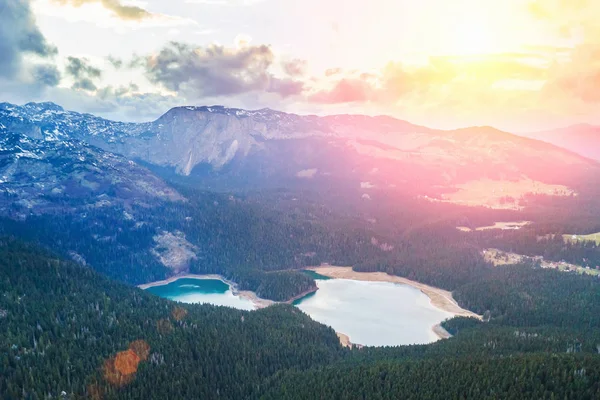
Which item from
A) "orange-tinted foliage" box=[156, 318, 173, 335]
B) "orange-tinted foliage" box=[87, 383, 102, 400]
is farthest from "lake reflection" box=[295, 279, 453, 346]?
"orange-tinted foliage" box=[87, 383, 102, 400]

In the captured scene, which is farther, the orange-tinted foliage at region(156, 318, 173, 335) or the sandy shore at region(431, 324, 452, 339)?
the sandy shore at region(431, 324, 452, 339)

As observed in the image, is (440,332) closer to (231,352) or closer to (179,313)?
(231,352)

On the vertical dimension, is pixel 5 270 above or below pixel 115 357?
above

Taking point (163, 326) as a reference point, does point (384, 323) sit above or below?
below

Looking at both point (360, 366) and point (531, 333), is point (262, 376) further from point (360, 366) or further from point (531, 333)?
point (531, 333)

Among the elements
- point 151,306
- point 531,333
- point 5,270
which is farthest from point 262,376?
point 5,270

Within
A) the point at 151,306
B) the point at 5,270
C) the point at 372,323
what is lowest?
the point at 372,323

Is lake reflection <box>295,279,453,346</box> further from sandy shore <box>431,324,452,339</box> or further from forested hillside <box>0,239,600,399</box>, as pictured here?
forested hillside <box>0,239,600,399</box>

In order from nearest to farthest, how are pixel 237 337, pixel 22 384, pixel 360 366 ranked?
1. pixel 22 384
2. pixel 360 366
3. pixel 237 337

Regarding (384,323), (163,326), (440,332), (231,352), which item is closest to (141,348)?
(163,326)

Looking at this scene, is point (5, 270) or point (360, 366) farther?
point (5, 270)

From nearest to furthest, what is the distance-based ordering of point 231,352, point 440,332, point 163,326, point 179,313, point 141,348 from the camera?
point 141,348
point 231,352
point 163,326
point 179,313
point 440,332
